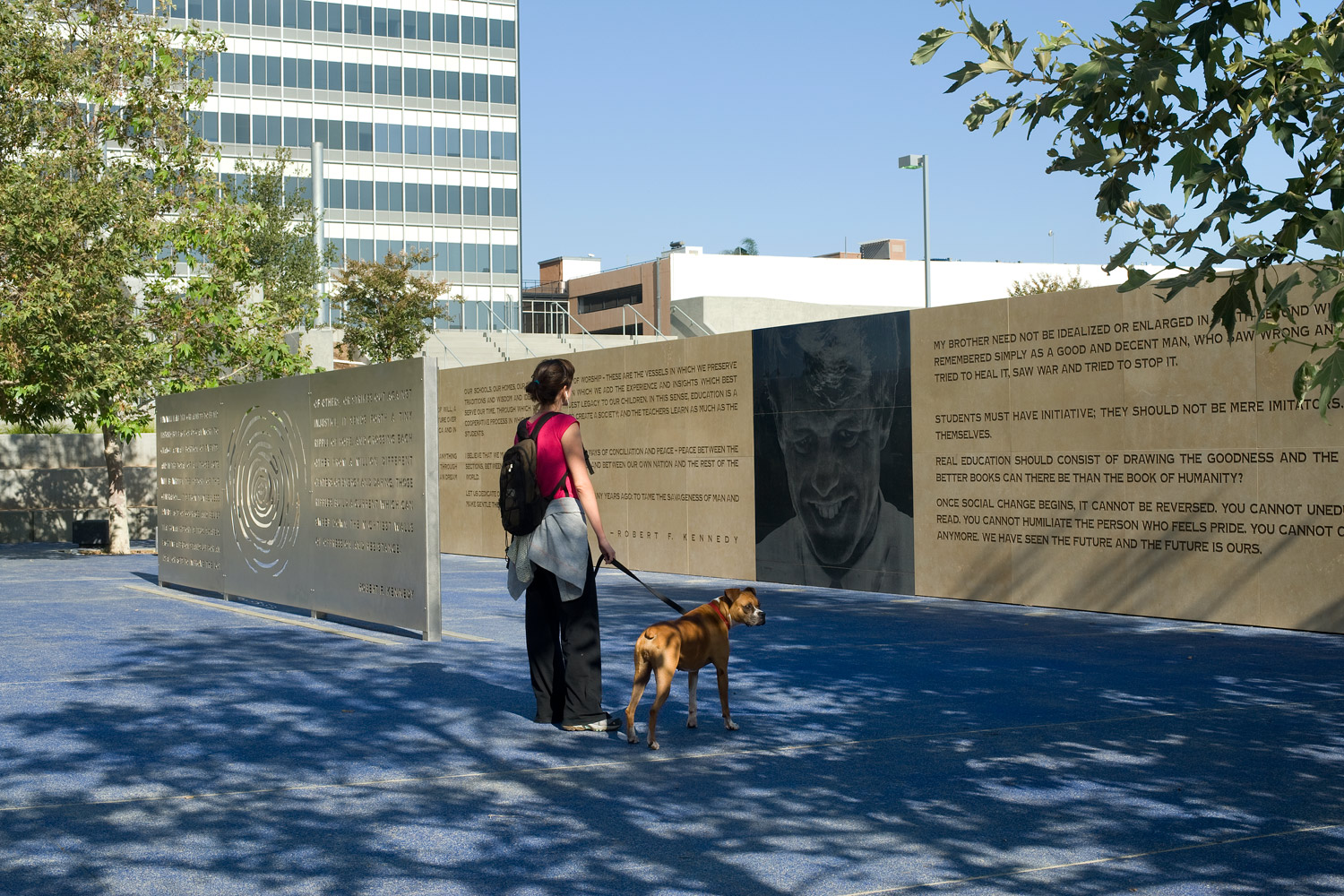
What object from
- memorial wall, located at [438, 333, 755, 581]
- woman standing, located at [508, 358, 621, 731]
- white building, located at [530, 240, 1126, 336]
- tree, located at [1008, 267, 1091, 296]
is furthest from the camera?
white building, located at [530, 240, 1126, 336]

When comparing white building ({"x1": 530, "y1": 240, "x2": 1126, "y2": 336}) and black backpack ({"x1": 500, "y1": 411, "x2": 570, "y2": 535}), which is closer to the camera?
black backpack ({"x1": 500, "y1": 411, "x2": 570, "y2": 535})

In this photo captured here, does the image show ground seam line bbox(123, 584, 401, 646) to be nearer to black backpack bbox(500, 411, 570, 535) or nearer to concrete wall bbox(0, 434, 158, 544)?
black backpack bbox(500, 411, 570, 535)

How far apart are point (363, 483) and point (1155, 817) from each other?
8.31 meters

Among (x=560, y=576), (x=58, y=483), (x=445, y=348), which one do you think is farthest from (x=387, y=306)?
(x=560, y=576)

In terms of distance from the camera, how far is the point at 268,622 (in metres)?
12.8

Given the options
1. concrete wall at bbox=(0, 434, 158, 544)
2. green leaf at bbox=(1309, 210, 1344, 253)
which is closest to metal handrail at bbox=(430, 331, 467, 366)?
concrete wall at bbox=(0, 434, 158, 544)

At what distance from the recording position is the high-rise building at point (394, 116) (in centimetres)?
7262

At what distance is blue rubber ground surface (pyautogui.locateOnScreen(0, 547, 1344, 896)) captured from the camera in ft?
15.6

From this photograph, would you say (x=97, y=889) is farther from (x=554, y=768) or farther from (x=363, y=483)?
(x=363, y=483)

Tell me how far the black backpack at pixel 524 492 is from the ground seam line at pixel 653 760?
1496 millimetres

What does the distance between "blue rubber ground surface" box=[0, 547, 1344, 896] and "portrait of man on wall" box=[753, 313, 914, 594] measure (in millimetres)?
3666

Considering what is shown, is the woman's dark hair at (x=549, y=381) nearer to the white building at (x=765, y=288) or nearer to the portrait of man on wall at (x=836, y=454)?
the portrait of man on wall at (x=836, y=454)

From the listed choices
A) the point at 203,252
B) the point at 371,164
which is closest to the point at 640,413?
the point at 203,252

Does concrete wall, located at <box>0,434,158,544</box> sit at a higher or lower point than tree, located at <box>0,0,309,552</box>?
lower
